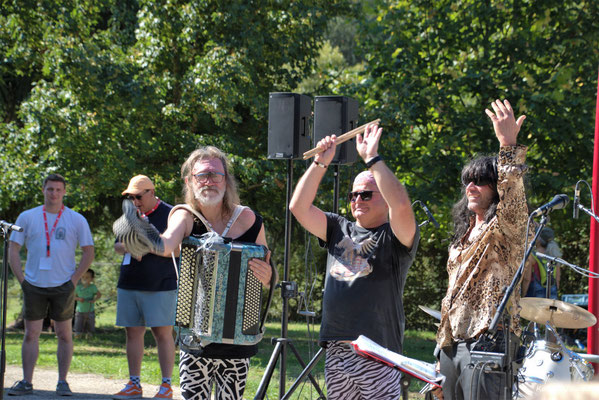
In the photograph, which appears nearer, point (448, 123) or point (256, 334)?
point (256, 334)

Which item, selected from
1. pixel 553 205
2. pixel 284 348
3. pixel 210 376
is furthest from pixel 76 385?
pixel 553 205

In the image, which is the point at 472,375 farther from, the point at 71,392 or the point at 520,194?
the point at 71,392

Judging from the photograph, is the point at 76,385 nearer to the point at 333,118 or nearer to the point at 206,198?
the point at 333,118

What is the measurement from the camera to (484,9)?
13.1 meters

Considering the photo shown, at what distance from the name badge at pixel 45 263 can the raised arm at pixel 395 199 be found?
4553mm

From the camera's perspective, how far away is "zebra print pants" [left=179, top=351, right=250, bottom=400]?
13.5ft

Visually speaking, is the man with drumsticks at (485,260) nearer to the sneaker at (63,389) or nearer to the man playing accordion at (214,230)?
the man playing accordion at (214,230)

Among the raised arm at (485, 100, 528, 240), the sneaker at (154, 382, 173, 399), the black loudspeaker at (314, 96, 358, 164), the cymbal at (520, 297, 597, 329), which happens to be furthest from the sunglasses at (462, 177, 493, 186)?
the sneaker at (154, 382, 173, 399)

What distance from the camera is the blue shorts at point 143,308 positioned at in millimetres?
7094

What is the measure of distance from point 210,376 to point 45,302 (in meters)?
3.93

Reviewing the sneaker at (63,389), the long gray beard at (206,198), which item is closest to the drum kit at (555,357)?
the long gray beard at (206,198)

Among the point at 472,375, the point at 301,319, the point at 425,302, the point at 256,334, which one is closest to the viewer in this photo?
the point at 472,375

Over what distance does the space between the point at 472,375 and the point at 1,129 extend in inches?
433

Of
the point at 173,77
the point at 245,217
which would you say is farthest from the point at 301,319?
the point at 245,217
